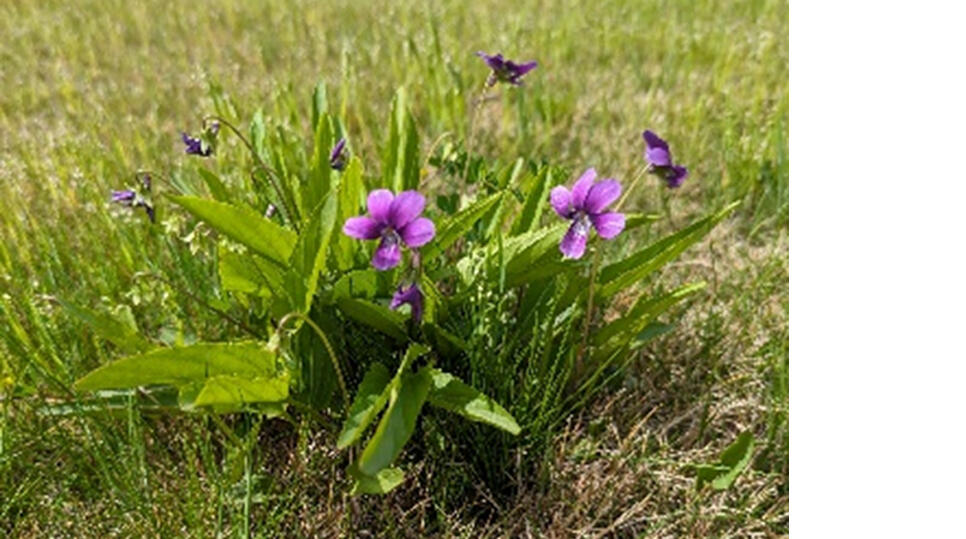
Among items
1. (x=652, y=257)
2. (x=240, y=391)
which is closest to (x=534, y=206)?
(x=652, y=257)

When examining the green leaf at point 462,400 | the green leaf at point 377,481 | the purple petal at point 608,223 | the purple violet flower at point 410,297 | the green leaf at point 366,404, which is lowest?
the green leaf at point 377,481

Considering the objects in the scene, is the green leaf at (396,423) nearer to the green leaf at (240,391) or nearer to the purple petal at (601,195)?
the green leaf at (240,391)

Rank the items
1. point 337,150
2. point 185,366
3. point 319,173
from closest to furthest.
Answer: point 185,366 < point 337,150 < point 319,173

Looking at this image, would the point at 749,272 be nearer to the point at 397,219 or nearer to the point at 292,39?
the point at 397,219

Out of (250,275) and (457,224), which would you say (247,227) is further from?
(457,224)

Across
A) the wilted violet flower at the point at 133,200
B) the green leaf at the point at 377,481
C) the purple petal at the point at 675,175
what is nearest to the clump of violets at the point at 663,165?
the purple petal at the point at 675,175

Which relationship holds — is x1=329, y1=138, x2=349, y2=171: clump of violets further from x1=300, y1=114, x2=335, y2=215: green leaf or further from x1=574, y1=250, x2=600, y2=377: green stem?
x1=574, y1=250, x2=600, y2=377: green stem
